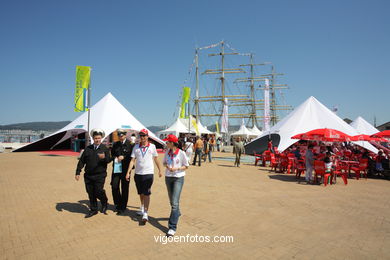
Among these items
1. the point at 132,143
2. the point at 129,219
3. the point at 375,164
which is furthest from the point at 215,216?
the point at 375,164

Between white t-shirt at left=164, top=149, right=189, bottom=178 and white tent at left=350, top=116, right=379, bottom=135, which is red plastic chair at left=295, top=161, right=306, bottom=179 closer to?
white t-shirt at left=164, top=149, right=189, bottom=178

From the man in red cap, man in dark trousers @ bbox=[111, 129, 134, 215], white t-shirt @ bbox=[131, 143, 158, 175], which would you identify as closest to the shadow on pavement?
man in dark trousers @ bbox=[111, 129, 134, 215]

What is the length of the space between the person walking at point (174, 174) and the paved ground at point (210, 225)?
422mm

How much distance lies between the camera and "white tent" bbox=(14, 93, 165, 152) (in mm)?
17812

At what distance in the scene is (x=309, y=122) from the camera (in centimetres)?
1547

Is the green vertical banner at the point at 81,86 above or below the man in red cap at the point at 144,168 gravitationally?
above

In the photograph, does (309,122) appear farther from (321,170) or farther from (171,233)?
(171,233)

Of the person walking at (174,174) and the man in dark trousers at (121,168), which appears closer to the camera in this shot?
the person walking at (174,174)

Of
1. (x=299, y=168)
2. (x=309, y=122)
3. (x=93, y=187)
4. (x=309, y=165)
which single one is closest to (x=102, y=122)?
(x=299, y=168)

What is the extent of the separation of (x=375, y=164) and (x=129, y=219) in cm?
1109

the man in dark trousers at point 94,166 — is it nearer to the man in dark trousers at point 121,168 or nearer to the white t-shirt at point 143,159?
the man in dark trousers at point 121,168

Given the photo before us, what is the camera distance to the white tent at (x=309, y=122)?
1491 centimetres

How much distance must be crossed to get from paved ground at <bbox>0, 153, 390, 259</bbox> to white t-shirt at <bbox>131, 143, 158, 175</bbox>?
971mm

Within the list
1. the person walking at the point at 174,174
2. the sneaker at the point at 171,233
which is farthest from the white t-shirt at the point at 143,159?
the sneaker at the point at 171,233
